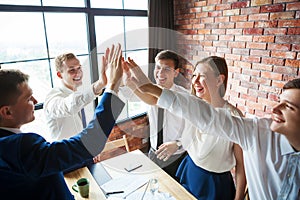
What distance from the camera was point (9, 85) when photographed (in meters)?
0.77

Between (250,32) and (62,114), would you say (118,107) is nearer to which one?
(62,114)

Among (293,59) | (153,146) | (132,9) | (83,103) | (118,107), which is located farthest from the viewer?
(132,9)

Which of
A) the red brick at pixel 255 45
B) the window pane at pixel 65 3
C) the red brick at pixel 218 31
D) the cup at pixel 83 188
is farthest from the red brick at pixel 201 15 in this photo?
the cup at pixel 83 188

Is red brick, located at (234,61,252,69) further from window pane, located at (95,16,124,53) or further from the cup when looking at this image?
the cup

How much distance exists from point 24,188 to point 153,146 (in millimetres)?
1409

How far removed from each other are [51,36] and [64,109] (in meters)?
1.22

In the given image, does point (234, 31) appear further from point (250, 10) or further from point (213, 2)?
point (213, 2)

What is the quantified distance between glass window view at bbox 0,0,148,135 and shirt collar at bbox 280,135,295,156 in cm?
116

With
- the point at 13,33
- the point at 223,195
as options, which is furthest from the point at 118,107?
the point at 13,33

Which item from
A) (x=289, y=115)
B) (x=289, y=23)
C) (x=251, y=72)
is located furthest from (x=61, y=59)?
(x=289, y=23)

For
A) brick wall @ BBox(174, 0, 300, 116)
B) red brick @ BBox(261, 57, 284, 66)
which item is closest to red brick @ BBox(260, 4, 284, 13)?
brick wall @ BBox(174, 0, 300, 116)

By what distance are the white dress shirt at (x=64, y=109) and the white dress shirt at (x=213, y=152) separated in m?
0.73

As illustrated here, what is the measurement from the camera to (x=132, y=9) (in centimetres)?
264

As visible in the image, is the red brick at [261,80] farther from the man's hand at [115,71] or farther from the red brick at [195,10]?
the man's hand at [115,71]
